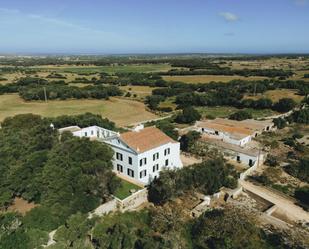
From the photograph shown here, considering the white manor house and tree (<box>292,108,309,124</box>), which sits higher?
the white manor house

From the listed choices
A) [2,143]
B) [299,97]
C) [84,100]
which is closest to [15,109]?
[84,100]

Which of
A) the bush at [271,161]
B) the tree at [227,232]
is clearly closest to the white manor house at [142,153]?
the tree at [227,232]

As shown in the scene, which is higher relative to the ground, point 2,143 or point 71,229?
point 2,143

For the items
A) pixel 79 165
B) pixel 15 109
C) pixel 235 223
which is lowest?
pixel 15 109

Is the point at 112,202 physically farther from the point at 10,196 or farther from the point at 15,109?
the point at 15,109

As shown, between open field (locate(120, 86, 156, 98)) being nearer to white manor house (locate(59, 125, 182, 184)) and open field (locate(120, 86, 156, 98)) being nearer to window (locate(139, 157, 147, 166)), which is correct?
white manor house (locate(59, 125, 182, 184))

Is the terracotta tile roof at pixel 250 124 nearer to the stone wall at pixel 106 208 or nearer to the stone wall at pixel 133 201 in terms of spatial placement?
the stone wall at pixel 133 201

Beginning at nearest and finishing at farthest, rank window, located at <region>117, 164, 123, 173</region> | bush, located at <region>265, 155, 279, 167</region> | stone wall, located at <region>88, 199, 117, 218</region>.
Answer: stone wall, located at <region>88, 199, 117, 218</region> → window, located at <region>117, 164, 123, 173</region> → bush, located at <region>265, 155, 279, 167</region>

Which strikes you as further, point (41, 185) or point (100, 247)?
point (41, 185)

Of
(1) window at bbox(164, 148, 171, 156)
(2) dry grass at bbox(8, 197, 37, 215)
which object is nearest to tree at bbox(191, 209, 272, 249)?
(1) window at bbox(164, 148, 171, 156)
